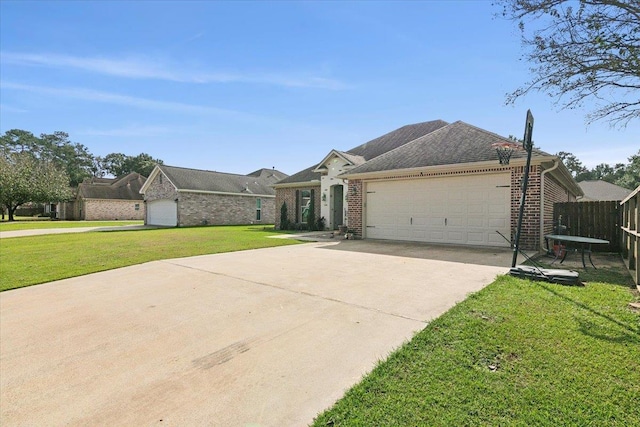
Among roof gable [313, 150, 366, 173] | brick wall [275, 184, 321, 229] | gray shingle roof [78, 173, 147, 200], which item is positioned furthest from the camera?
gray shingle roof [78, 173, 147, 200]

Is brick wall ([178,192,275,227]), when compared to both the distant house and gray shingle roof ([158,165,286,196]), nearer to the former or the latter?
gray shingle roof ([158,165,286,196])

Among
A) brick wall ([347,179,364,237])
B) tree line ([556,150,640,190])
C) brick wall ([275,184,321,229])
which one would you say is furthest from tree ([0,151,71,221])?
tree line ([556,150,640,190])

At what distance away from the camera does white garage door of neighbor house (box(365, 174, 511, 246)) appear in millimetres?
9320

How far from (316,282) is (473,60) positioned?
7.13 meters

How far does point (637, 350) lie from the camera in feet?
8.72

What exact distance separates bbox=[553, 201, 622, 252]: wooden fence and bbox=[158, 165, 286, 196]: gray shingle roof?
1846 centimetres

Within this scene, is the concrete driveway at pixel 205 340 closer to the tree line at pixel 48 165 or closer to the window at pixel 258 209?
the window at pixel 258 209

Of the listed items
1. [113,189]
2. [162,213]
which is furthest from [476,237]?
[113,189]

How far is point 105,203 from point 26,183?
25.3 feet

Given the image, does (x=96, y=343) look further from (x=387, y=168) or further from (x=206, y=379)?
(x=387, y=168)

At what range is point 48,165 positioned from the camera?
128 feet

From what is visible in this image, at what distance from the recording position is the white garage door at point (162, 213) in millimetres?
24484

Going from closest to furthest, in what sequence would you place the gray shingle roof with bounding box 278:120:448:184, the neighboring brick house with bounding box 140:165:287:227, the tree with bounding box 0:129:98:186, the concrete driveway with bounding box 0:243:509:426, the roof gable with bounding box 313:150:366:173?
1. the concrete driveway with bounding box 0:243:509:426
2. the roof gable with bounding box 313:150:366:173
3. the gray shingle roof with bounding box 278:120:448:184
4. the neighboring brick house with bounding box 140:165:287:227
5. the tree with bounding box 0:129:98:186

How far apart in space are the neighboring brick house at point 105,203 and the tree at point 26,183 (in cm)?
224
